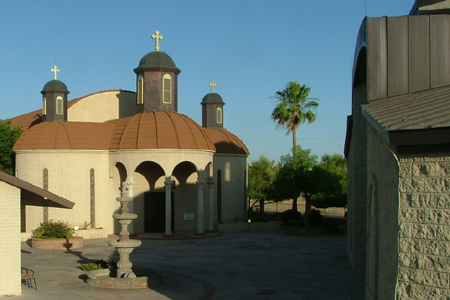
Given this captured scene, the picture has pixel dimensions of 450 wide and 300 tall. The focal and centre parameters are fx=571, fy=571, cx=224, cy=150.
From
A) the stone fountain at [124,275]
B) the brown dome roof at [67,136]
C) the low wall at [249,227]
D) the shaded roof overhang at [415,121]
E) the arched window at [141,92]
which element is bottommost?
the low wall at [249,227]

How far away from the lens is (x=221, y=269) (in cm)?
2086

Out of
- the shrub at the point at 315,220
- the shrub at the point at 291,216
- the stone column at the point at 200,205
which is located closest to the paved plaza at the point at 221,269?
the stone column at the point at 200,205

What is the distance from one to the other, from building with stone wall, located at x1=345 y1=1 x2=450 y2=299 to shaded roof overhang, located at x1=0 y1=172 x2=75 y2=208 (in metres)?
8.21

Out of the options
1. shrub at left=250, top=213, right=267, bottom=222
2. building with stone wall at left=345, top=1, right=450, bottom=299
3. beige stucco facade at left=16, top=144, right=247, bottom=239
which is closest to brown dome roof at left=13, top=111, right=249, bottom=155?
beige stucco facade at left=16, top=144, right=247, bottom=239

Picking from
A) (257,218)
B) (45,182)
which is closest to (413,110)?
(45,182)

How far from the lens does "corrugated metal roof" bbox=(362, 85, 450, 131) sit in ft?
22.0

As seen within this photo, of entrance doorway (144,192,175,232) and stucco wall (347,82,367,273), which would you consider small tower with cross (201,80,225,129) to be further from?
stucco wall (347,82,367,273)

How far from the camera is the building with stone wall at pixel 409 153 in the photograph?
6.70 meters

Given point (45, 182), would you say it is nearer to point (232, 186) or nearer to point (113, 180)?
point (113, 180)

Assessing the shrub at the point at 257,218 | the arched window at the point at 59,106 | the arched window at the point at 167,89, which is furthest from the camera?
the shrub at the point at 257,218

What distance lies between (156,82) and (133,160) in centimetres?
576

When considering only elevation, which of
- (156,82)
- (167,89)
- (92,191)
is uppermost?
(156,82)

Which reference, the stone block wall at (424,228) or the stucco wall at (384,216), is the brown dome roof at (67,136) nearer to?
the stucco wall at (384,216)

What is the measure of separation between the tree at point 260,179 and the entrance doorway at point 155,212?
14.3 m
